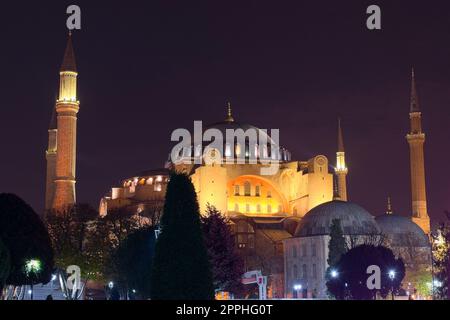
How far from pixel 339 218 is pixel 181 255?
44.1 metres

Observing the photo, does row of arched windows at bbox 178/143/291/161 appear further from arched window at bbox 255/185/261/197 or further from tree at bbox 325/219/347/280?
tree at bbox 325/219/347/280

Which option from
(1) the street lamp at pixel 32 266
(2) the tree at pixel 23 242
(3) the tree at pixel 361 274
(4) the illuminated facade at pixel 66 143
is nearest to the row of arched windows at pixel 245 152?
(4) the illuminated facade at pixel 66 143

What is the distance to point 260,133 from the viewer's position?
93625 mm

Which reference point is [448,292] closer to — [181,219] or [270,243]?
[181,219]

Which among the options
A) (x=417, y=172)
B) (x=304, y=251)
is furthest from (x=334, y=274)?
(x=417, y=172)

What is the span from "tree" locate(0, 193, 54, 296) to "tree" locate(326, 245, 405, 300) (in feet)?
56.1

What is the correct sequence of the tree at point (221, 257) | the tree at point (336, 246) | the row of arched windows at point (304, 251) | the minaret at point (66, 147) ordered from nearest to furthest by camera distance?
the tree at point (221, 257), the tree at point (336, 246), the minaret at point (66, 147), the row of arched windows at point (304, 251)

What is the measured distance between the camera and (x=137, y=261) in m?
44.1

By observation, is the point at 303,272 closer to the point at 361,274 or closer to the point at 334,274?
the point at 334,274

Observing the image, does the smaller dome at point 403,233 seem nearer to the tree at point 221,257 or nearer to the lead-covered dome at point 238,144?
the lead-covered dome at point 238,144

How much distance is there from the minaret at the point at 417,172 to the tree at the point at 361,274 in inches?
1398

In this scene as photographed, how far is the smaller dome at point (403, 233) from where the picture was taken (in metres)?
76.7

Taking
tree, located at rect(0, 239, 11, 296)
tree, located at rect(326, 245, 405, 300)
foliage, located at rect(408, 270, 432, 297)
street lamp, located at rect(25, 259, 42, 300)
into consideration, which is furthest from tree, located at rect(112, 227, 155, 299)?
foliage, located at rect(408, 270, 432, 297)
